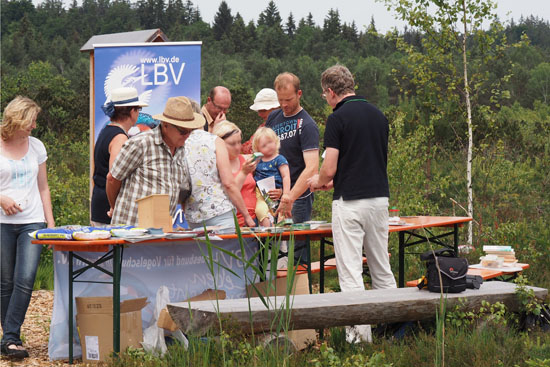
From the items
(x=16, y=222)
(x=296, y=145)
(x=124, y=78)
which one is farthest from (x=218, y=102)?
(x=16, y=222)

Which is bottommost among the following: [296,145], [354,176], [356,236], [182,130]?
[356,236]

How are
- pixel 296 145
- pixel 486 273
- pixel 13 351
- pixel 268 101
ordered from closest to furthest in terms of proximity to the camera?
pixel 13 351 < pixel 296 145 < pixel 486 273 < pixel 268 101

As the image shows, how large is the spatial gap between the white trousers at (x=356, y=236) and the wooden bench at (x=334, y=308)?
0.21 m

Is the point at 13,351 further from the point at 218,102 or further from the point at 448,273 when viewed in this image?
the point at 218,102

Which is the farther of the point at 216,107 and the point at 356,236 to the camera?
the point at 216,107

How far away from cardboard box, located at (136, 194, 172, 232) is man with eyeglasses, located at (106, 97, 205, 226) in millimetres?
145

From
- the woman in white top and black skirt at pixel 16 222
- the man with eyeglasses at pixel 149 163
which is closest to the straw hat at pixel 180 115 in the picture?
the man with eyeglasses at pixel 149 163

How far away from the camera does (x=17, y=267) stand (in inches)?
181

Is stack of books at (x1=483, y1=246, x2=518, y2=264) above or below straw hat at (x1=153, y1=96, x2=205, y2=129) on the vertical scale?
below

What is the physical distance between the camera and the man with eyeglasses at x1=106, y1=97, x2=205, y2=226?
14.8 ft

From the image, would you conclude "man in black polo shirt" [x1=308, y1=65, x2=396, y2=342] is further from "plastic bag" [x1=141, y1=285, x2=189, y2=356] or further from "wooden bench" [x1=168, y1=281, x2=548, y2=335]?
"plastic bag" [x1=141, y1=285, x2=189, y2=356]

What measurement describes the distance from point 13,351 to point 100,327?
1.79 ft

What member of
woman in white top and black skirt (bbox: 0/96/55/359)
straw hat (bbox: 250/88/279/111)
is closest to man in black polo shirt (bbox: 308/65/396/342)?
straw hat (bbox: 250/88/279/111)

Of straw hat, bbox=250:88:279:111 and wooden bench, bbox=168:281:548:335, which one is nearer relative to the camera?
wooden bench, bbox=168:281:548:335
